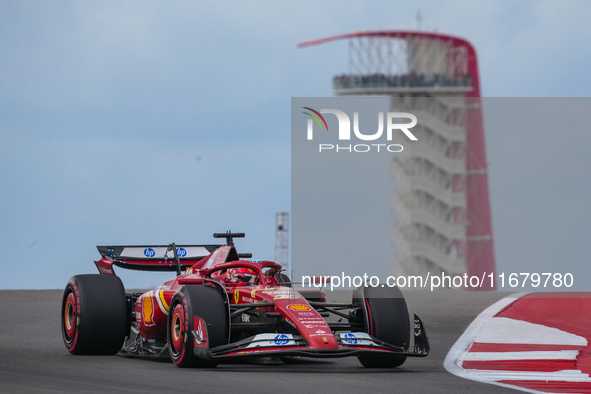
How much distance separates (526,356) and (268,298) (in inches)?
138

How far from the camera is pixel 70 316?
39.3ft

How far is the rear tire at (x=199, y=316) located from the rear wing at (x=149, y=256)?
316 centimetres

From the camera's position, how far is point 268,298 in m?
10.1

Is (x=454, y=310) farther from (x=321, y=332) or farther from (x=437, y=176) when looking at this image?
(x=437, y=176)

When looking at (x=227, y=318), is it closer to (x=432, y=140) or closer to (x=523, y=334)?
(x=523, y=334)

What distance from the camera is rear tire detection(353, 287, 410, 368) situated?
34.5 feet

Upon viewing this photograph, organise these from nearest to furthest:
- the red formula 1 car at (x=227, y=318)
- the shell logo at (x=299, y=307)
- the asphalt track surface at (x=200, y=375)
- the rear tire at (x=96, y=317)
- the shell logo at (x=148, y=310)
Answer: the asphalt track surface at (x=200, y=375), the red formula 1 car at (x=227, y=318), the shell logo at (x=299, y=307), the shell logo at (x=148, y=310), the rear tire at (x=96, y=317)

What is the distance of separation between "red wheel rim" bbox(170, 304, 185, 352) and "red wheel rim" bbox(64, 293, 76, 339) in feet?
6.42

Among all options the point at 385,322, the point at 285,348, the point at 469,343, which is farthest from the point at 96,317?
the point at 469,343

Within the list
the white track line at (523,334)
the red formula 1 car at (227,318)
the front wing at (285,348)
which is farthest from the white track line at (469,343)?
the front wing at (285,348)

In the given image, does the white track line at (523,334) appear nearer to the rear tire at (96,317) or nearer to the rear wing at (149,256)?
the rear wing at (149,256)

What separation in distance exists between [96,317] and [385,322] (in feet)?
11.5

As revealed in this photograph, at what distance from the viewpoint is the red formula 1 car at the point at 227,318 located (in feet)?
30.9

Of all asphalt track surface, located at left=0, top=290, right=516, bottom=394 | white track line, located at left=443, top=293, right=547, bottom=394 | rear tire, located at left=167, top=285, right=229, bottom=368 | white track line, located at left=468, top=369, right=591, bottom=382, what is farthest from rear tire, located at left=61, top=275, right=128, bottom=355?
white track line, located at left=468, top=369, right=591, bottom=382
